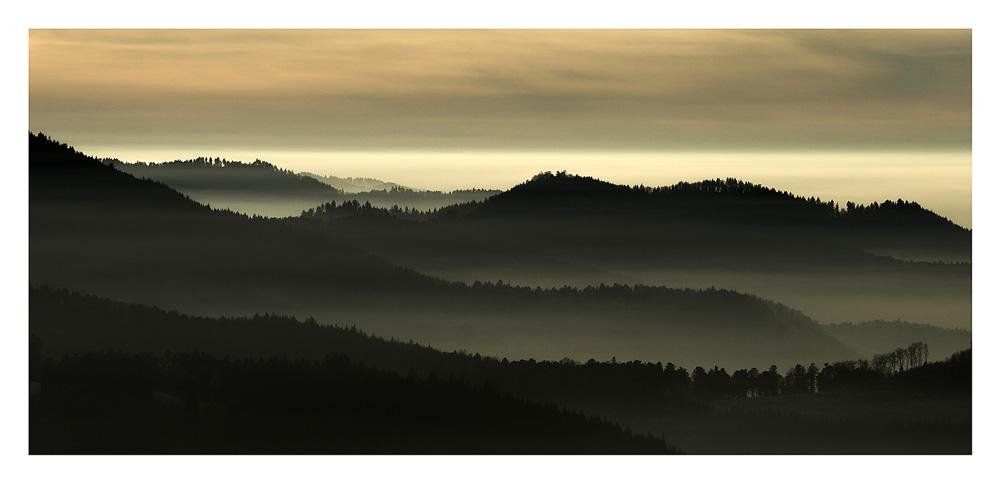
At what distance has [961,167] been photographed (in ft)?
96.0

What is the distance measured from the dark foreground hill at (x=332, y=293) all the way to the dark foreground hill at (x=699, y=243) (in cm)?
46

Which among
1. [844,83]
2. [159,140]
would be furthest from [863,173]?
[159,140]

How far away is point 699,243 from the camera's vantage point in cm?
2973

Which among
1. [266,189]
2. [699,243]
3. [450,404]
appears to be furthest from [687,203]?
[266,189]

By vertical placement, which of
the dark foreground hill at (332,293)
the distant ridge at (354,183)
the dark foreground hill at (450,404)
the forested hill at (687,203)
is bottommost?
the dark foreground hill at (450,404)

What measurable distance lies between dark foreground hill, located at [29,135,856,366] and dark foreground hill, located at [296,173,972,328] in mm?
456

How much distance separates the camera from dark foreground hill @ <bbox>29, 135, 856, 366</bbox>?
2859 cm

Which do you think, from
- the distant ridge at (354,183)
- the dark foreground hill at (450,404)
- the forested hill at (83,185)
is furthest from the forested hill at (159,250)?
the distant ridge at (354,183)

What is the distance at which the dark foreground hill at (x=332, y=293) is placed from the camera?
28.6 m

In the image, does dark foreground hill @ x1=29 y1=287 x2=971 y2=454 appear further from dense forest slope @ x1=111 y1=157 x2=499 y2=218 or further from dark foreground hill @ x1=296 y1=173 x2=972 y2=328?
dense forest slope @ x1=111 y1=157 x2=499 y2=218

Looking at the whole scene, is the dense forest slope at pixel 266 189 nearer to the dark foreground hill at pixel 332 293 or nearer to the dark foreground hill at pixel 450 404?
the dark foreground hill at pixel 332 293

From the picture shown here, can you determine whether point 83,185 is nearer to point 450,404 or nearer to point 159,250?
point 159,250

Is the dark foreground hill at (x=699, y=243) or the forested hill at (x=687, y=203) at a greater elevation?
the forested hill at (x=687, y=203)

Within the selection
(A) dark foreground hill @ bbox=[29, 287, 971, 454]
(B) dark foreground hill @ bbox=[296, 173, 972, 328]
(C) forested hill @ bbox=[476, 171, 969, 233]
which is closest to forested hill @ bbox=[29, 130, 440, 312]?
(B) dark foreground hill @ bbox=[296, 173, 972, 328]
